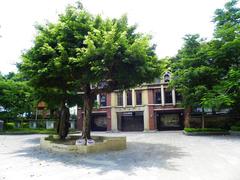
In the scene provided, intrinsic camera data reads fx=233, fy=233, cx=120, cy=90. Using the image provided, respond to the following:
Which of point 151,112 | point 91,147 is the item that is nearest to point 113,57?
point 91,147

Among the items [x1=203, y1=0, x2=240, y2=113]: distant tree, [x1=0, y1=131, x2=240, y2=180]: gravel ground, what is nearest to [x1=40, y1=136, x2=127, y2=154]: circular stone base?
[x1=0, y1=131, x2=240, y2=180]: gravel ground

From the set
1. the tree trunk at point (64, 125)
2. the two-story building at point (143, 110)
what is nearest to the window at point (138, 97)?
the two-story building at point (143, 110)

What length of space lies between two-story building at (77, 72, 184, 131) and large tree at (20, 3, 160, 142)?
17056 millimetres

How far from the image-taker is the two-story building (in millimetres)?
29594

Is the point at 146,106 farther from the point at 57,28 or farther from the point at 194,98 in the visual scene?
the point at 57,28

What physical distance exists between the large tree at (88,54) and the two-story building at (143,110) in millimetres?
17056

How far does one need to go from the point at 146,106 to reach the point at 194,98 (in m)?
10.5

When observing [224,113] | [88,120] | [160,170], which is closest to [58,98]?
[88,120]

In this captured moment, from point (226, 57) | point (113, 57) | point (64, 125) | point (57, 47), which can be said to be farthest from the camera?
point (226, 57)

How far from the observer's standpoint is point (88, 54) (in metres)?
10.0

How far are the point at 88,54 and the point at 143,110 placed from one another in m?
21.1

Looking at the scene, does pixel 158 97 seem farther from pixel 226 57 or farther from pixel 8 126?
pixel 8 126

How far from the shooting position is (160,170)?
738cm

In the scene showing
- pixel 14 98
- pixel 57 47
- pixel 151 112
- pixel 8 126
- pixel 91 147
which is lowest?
pixel 91 147
